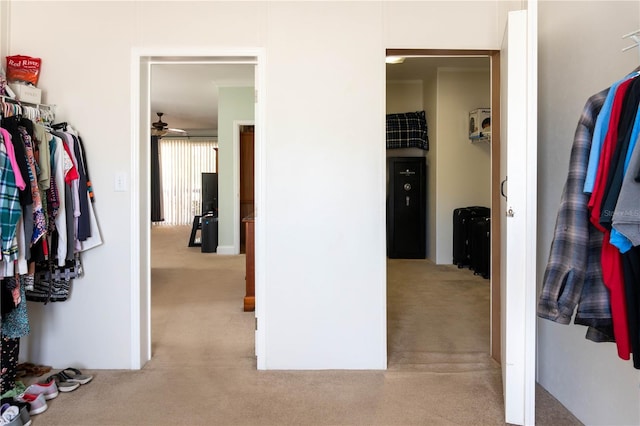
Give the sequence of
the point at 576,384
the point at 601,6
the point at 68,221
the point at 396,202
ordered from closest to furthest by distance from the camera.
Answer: the point at 601,6
the point at 576,384
the point at 68,221
the point at 396,202

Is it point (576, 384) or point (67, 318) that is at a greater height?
point (67, 318)

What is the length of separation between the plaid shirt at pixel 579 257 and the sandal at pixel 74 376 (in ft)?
7.35

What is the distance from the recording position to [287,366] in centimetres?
242

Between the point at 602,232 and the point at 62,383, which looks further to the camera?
the point at 62,383

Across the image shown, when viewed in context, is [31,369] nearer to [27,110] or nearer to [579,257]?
[27,110]

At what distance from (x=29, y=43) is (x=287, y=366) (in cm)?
232

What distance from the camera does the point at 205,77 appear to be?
5.71 meters

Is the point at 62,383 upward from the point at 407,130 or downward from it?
downward

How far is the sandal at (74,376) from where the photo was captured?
2.21m

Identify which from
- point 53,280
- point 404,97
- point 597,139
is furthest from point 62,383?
point 404,97

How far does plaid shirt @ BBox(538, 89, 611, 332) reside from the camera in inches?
49.6

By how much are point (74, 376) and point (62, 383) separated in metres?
0.08

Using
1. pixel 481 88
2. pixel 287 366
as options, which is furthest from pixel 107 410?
pixel 481 88

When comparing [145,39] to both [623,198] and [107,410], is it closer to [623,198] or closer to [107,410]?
[107,410]
